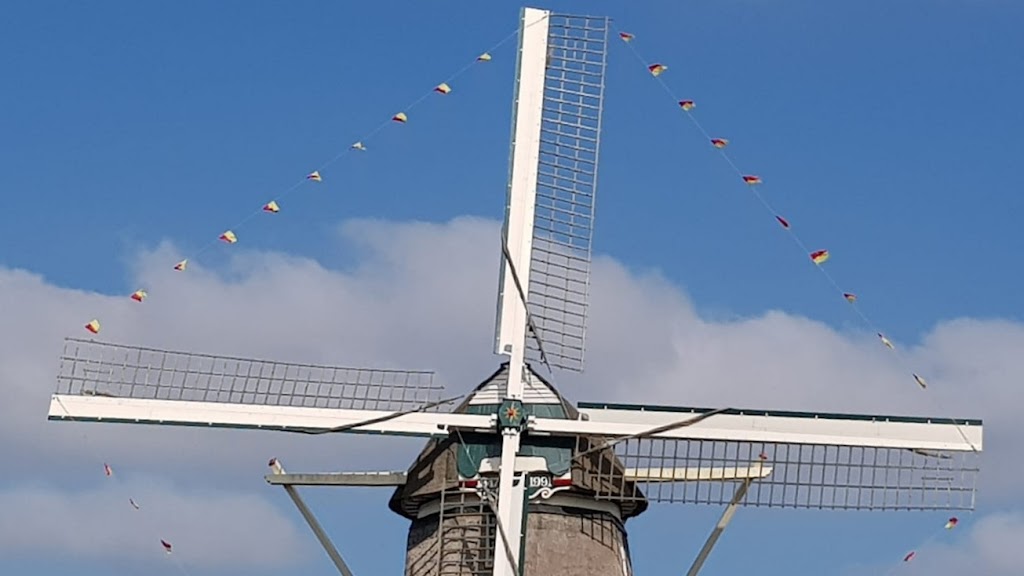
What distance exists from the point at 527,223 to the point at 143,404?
425 cm

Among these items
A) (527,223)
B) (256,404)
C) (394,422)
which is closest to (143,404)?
(256,404)

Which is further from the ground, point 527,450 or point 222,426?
point 222,426

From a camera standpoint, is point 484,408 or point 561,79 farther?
point 561,79

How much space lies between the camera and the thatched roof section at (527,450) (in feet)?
69.4

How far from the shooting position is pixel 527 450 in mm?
21031

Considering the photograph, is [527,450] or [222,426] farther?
[222,426]

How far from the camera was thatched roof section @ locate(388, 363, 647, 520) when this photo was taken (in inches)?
832

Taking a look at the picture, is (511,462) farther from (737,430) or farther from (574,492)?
(737,430)

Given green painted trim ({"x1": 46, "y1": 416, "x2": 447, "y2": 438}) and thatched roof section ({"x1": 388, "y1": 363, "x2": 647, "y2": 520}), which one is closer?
thatched roof section ({"x1": 388, "y1": 363, "x2": 647, "y2": 520})

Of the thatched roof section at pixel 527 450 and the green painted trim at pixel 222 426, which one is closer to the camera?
the thatched roof section at pixel 527 450

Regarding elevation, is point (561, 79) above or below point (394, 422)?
above

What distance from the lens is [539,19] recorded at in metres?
22.8

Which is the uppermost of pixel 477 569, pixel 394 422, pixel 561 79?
pixel 561 79

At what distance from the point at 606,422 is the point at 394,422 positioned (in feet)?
6.79
